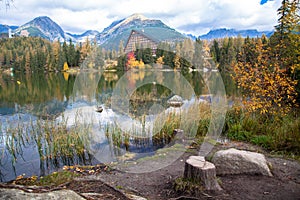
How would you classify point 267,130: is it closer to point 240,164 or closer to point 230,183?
point 240,164

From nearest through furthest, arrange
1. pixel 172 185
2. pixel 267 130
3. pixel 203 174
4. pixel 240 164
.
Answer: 1. pixel 203 174
2. pixel 172 185
3. pixel 240 164
4. pixel 267 130

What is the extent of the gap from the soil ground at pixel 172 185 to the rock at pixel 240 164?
120mm

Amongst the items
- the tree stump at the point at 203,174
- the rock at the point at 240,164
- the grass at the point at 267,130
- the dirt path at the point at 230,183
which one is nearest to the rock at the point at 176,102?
the grass at the point at 267,130

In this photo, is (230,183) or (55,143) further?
(55,143)

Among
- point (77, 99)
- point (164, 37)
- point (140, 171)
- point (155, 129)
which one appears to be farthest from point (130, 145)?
point (77, 99)

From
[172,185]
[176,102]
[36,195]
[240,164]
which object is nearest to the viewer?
[36,195]

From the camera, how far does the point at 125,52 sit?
622 cm

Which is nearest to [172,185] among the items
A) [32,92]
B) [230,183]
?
[230,183]

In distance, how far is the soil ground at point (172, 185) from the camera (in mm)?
4031

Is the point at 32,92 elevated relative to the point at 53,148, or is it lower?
elevated

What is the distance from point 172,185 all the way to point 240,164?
1.40 m

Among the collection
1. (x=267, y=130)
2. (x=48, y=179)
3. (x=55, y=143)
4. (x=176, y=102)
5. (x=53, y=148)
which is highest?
(x=176, y=102)

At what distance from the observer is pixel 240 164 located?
483 cm

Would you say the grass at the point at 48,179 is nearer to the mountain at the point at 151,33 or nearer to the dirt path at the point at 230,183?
the dirt path at the point at 230,183
